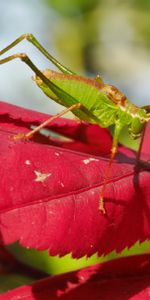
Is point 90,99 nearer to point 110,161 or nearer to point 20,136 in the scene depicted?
point 110,161

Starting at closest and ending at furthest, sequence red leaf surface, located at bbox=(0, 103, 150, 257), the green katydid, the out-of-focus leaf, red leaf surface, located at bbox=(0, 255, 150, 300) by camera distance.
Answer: red leaf surface, located at bbox=(0, 103, 150, 257) < red leaf surface, located at bbox=(0, 255, 150, 300) < the green katydid < the out-of-focus leaf

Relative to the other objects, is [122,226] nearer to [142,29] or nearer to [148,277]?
[148,277]

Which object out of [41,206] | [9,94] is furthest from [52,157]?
[9,94]

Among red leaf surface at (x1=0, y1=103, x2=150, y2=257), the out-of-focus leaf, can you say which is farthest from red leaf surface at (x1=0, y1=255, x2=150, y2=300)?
the out-of-focus leaf

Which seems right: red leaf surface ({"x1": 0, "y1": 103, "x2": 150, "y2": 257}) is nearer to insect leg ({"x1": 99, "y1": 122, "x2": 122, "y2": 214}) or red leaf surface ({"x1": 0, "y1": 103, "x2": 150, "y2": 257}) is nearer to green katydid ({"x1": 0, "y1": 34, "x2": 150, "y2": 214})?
insect leg ({"x1": 99, "y1": 122, "x2": 122, "y2": 214})

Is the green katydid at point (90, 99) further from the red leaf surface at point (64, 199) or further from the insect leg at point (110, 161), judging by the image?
the red leaf surface at point (64, 199)
